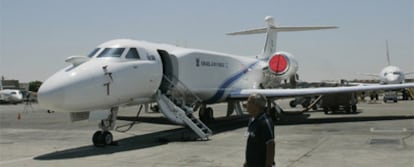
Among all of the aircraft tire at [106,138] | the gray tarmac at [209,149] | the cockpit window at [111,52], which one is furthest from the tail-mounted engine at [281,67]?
the aircraft tire at [106,138]

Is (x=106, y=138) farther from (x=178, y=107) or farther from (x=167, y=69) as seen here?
(x=167, y=69)

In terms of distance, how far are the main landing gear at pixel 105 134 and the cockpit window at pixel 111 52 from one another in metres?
1.52

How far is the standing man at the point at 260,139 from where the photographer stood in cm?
491

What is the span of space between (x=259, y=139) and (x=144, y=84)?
9.75 m

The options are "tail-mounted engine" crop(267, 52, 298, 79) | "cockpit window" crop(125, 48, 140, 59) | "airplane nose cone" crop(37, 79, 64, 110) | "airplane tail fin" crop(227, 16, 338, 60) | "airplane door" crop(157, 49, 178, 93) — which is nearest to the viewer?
"airplane nose cone" crop(37, 79, 64, 110)

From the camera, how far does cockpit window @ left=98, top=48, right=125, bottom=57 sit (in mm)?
13648

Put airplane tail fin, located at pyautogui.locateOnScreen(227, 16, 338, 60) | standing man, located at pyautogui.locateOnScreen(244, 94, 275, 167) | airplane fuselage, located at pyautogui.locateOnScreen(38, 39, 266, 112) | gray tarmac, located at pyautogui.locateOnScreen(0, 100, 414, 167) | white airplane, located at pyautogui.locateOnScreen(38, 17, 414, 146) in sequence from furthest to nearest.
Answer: airplane tail fin, located at pyautogui.locateOnScreen(227, 16, 338, 60)
white airplane, located at pyautogui.locateOnScreen(38, 17, 414, 146)
airplane fuselage, located at pyautogui.locateOnScreen(38, 39, 266, 112)
gray tarmac, located at pyautogui.locateOnScreen(0, 100, 414, 167)
standing man, located at pyautogui.locateOnScreen(244, 94, 275, 167)

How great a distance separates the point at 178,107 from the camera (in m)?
15.7

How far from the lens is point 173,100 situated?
1653cm

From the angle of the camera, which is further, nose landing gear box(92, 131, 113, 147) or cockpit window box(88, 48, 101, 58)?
cockpit window box(88, 48, 101, 58)

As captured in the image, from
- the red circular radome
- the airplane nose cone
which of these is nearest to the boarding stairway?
the airplane nose cone

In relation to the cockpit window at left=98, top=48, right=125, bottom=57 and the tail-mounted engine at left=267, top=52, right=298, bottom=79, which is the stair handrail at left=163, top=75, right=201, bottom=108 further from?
the tail-mounted engine at left=267, top=52, right=298, bottom=79

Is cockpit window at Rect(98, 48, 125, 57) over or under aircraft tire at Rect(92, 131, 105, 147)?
over

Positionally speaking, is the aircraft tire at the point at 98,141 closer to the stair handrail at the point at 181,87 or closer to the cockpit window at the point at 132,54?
the cockpit window at the point at 132,54
